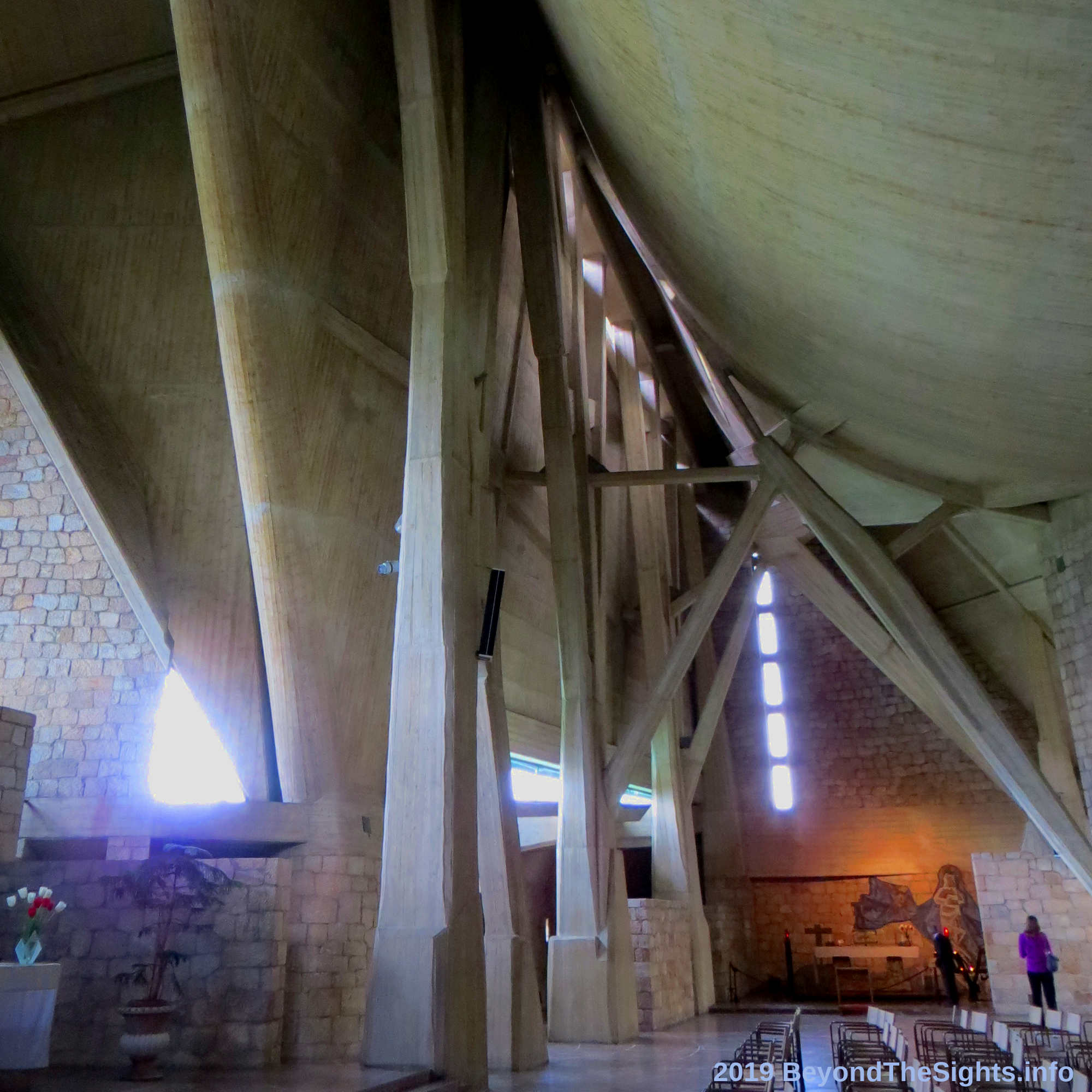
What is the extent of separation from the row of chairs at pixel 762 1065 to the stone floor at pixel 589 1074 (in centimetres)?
44

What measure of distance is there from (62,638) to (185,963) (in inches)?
150

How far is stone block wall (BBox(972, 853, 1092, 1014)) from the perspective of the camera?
11930 mm

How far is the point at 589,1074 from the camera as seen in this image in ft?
24.5

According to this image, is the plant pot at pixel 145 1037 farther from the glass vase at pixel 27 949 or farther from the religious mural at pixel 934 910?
the religious mural at pixel 934 910

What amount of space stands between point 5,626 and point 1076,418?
31.9 feet

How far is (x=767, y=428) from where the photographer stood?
14.6 meters

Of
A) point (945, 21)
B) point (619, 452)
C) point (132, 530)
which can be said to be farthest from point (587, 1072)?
point (619, 452)

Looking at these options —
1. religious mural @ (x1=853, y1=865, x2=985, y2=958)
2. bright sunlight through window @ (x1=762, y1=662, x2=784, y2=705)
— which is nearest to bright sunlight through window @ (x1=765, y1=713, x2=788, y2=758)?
bright sunlight through window @ (x1=762, y1=662, x2=784, y2=705)

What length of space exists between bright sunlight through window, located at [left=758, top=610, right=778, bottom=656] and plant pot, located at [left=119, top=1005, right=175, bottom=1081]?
15.9 metres

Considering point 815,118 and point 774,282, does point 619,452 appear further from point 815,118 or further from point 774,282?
point 815,118

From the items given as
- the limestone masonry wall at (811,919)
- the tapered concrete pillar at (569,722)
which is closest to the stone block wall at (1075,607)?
the tapered concrete pillar at (569,722)

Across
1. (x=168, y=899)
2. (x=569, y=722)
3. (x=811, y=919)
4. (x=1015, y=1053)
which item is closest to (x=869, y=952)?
(x=811, y=919)

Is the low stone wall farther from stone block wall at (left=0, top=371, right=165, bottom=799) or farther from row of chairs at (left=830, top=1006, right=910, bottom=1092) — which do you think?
stone block wall at (left=0, top=371, right=165, bottom=799)

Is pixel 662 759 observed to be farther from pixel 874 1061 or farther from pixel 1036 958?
pixel 874 1061
